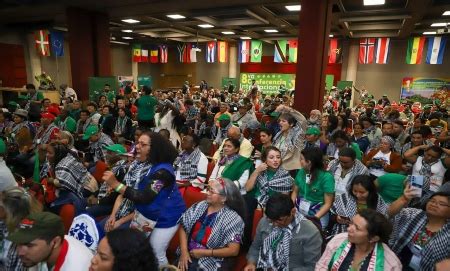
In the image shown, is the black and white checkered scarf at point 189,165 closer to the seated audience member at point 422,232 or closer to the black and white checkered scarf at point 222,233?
the black and white checkered scarf at point 222,233

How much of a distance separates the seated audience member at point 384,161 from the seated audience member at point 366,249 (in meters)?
2.46

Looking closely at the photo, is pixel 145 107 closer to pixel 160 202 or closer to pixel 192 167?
pixel 192 167

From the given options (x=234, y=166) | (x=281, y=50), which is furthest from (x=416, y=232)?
(x=281, y=50)

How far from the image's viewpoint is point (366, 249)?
2.05 metres

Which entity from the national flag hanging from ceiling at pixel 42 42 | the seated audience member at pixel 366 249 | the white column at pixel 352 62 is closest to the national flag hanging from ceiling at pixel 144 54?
the national flag hanging from ceiling at pixel 42 42

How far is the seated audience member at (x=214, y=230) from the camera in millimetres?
2430

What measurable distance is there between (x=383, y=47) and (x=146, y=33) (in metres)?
12.1

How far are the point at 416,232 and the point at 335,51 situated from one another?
14.8 m

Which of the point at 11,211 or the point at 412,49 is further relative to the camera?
the point at 412,49

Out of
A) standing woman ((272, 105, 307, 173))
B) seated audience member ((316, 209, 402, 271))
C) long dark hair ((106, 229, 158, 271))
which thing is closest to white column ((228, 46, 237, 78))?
standing woman ((272, 105, 307, 173))

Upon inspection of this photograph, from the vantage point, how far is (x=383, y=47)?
47.4 ft

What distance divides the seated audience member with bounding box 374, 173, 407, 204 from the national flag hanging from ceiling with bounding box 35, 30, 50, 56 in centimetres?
1521

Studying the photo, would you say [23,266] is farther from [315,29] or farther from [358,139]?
[315,29]

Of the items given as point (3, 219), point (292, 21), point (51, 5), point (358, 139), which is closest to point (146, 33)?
point (51, 5)
